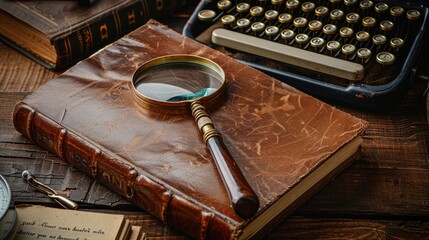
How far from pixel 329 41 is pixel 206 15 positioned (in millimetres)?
350

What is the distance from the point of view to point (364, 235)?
1194 millimetres

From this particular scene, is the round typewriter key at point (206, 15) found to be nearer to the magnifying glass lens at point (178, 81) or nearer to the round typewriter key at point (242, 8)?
the round typewriter key at point (242, 8)

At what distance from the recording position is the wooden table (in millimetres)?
1210

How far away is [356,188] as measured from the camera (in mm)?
1289

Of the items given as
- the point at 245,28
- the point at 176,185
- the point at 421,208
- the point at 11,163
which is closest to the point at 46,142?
the point at 11,163

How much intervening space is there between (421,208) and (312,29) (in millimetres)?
592

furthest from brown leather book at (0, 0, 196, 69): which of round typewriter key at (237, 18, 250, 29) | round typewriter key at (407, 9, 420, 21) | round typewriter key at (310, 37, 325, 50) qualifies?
round typewriter key at (407, 9, 420, 21)

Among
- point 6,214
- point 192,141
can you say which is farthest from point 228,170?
point 6,214

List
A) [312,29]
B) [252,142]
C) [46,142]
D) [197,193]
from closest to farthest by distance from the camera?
[197,193] < [252,142] < [46,142] < [312,29]

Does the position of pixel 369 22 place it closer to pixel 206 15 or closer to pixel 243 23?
pixel 243 23

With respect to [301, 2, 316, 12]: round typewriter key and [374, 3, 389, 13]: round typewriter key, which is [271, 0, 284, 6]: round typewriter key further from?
[374, 3, 389, 13]: round typewriter key

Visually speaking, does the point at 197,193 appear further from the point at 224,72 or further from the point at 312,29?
the point at 312,29

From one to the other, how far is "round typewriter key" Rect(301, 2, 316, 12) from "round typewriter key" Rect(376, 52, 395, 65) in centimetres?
24

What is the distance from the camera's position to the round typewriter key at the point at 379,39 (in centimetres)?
156
